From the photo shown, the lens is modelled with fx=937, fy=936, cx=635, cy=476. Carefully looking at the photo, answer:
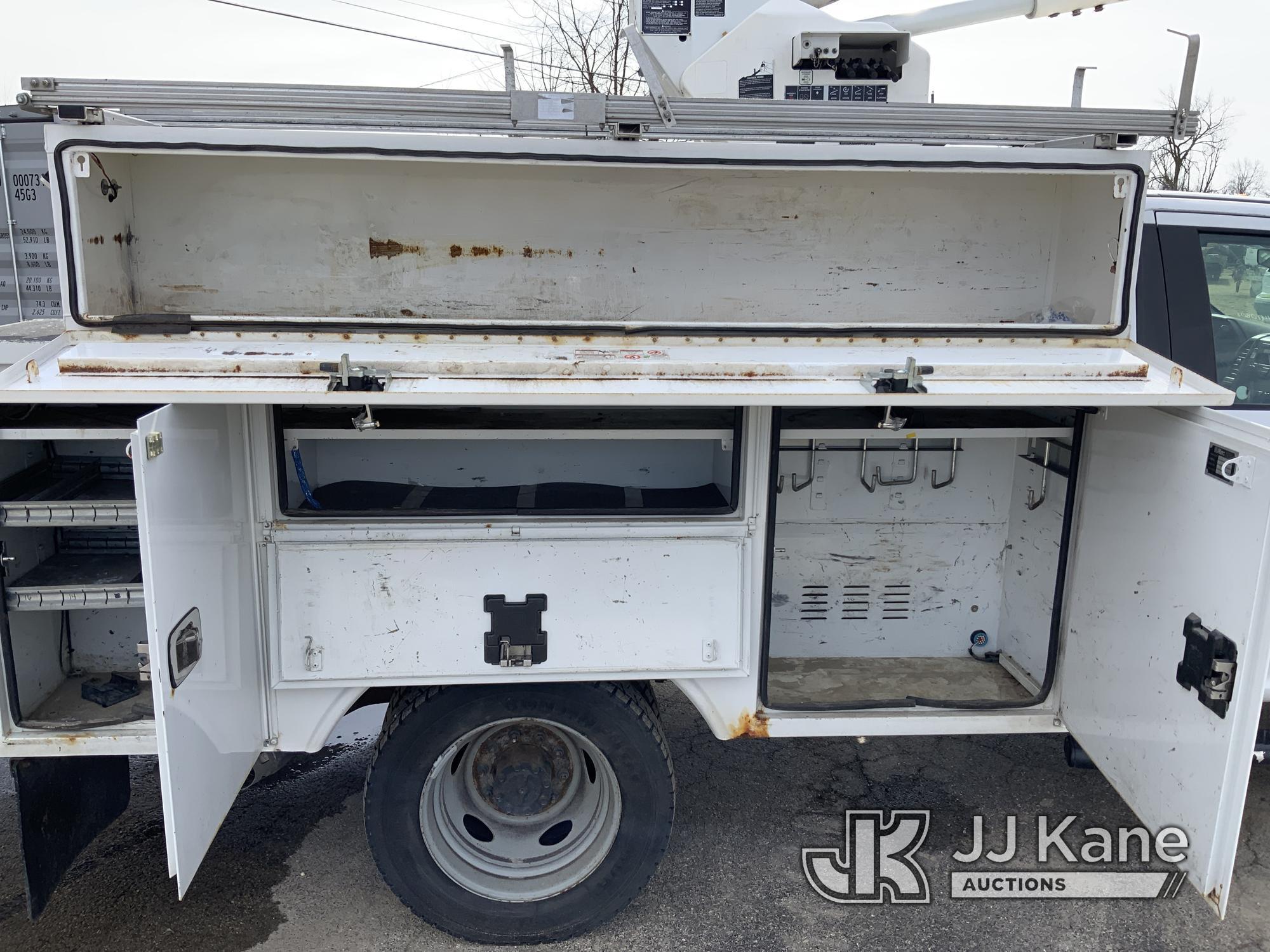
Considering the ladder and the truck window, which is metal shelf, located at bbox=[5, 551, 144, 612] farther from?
the truck window

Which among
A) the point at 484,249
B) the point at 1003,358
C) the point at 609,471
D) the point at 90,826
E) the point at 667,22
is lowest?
the point at 90,826

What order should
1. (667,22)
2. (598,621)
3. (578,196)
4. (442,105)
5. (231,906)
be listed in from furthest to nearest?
1. (667,22)
2. (578,196)
3. (231,906)
4. (598,621)
5. (442,105)

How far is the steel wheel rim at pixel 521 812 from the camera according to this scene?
2709 millimetres

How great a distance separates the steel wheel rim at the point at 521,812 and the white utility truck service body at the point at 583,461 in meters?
0.01

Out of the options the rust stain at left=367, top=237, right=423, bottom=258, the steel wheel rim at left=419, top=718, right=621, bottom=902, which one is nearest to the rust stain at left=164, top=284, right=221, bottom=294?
the rust stain at left=367, top=237, right=423, bottom=258

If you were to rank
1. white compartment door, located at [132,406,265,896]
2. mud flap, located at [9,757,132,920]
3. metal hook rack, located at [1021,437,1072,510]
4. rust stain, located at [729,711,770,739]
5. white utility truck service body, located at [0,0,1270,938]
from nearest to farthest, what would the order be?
1. white compartment door, located at [132,406,265,896]
2. white utility truck service body, located at [0,0,1270,938]
3. mud flap, located at [9,757,132,920]
4. rust stain, located at [729,711,770,739]
5. metal hook rack, located at [1021,437,1072,510]

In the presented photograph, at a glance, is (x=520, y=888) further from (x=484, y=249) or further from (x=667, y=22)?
(x=667, y=22)

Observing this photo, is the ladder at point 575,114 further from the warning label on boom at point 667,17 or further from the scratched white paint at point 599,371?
the warning label on boom at point 667,17

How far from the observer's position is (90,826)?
261 cm

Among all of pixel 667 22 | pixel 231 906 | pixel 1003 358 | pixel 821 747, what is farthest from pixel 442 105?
pixel 821 747

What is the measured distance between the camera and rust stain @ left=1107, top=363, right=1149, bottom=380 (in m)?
2.48

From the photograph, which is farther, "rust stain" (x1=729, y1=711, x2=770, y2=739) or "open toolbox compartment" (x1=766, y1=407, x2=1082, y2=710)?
"open toolbox compartment" (x1=766, y1=407, x2=1082, y2=710)

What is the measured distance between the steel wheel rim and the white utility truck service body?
1 cm

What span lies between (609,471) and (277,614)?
3.88 feet
